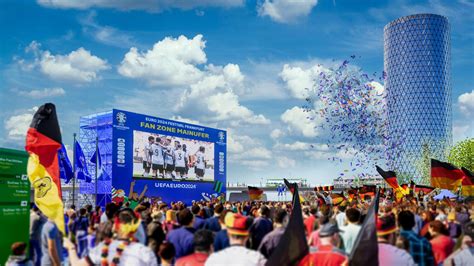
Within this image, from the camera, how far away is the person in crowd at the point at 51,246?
394 inches

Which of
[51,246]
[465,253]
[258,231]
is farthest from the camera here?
[258,231]

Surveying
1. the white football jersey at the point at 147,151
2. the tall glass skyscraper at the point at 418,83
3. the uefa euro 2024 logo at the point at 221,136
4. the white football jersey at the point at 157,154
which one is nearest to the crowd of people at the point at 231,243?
the white football jersey at the point at 147,151

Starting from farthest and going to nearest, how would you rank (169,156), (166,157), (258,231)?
(169,156) → (166,157) → (258,231)

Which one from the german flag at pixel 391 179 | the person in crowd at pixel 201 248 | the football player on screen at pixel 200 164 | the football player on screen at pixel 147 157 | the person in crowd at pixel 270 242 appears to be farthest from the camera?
the football player on screen at pixel 200 164

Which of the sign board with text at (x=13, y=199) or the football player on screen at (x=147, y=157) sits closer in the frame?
the sign board with text at (x=13, y=199)

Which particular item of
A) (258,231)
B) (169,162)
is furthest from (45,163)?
(169,162)

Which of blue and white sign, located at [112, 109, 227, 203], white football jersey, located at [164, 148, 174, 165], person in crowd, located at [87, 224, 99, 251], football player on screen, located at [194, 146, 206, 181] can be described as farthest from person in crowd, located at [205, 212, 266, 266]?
football player on screen, located at [194, 146, 206, 181]

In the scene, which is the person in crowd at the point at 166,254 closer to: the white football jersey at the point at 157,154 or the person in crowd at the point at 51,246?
the person in crowd at the point at 51,246

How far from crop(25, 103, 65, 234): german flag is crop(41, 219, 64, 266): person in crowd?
24cm

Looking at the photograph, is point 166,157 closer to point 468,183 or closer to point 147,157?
point 147,157

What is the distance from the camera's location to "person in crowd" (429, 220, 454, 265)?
843 centimetres

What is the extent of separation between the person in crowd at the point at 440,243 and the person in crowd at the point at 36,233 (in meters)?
7.25

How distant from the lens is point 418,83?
152125 mm

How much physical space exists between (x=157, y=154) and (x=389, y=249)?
45686mm
